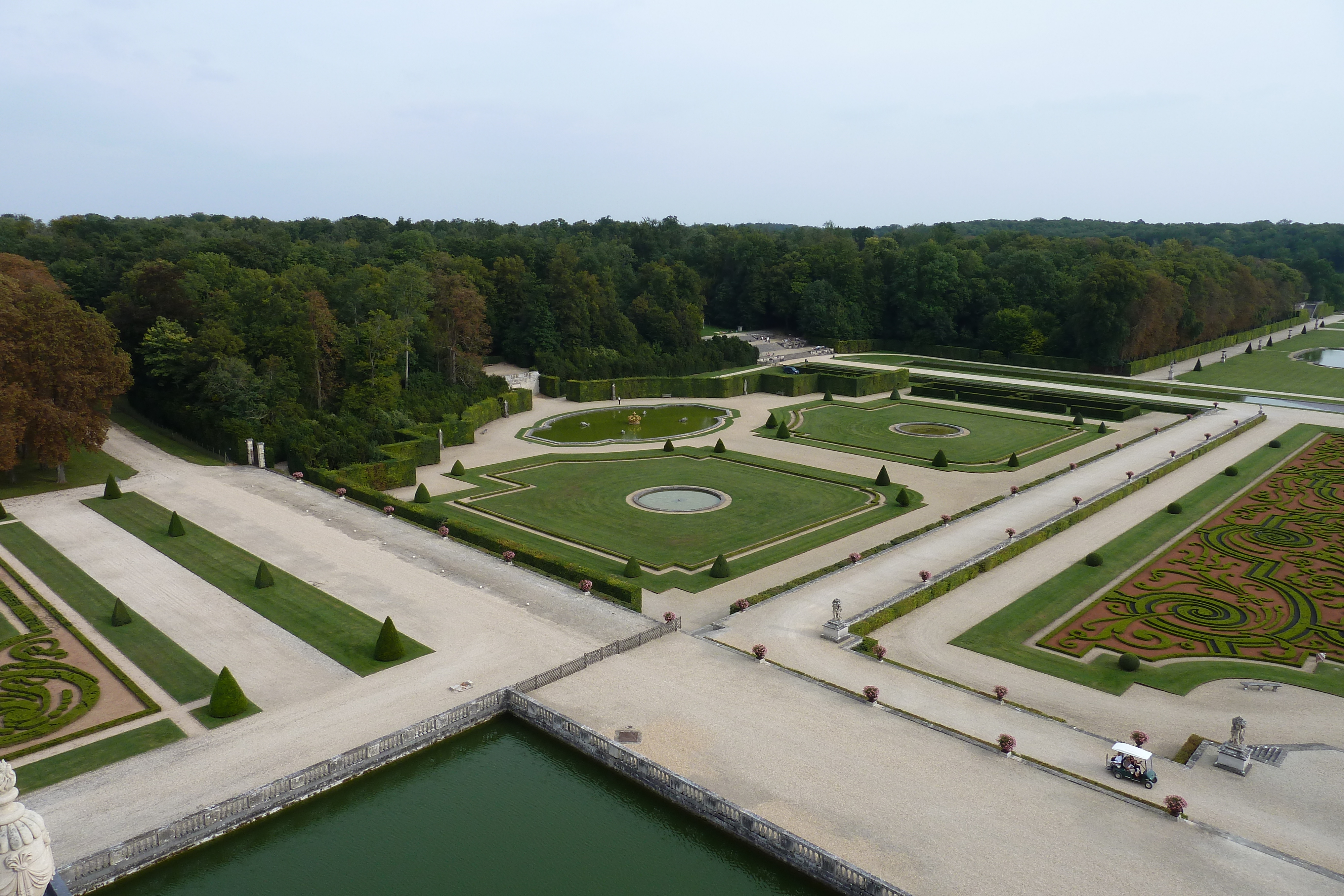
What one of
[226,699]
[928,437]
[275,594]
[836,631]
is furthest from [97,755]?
[928,437]

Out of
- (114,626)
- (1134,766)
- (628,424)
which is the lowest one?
(114,626)

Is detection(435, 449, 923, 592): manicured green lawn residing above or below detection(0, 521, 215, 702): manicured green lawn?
above

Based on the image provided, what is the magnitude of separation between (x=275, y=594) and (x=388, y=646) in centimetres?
728

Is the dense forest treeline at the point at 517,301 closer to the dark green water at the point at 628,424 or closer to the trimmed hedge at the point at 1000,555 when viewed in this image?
the dark green water at the point at 628,424

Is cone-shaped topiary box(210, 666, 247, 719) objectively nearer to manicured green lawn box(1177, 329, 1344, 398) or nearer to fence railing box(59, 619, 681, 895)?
fence railing box(59, 619, 681, 895)

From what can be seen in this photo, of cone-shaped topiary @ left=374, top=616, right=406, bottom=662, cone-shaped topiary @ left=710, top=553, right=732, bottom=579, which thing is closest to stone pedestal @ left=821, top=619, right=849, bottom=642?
cone-shaped topiary @ left=710, top=553, right=732, bottom=579

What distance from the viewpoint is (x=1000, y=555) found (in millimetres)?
33656

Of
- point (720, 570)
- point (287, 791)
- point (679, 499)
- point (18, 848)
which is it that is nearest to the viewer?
point (18, 848)

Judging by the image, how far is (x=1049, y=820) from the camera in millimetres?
18500

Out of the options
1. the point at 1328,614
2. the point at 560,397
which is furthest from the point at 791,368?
the point at 1328,614

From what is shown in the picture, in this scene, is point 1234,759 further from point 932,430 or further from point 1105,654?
point 932,430

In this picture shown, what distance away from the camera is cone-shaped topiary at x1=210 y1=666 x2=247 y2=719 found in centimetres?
2267

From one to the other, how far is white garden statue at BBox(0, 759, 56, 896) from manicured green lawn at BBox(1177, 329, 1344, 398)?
87250 mm

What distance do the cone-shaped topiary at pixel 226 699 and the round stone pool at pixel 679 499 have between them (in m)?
21.5
